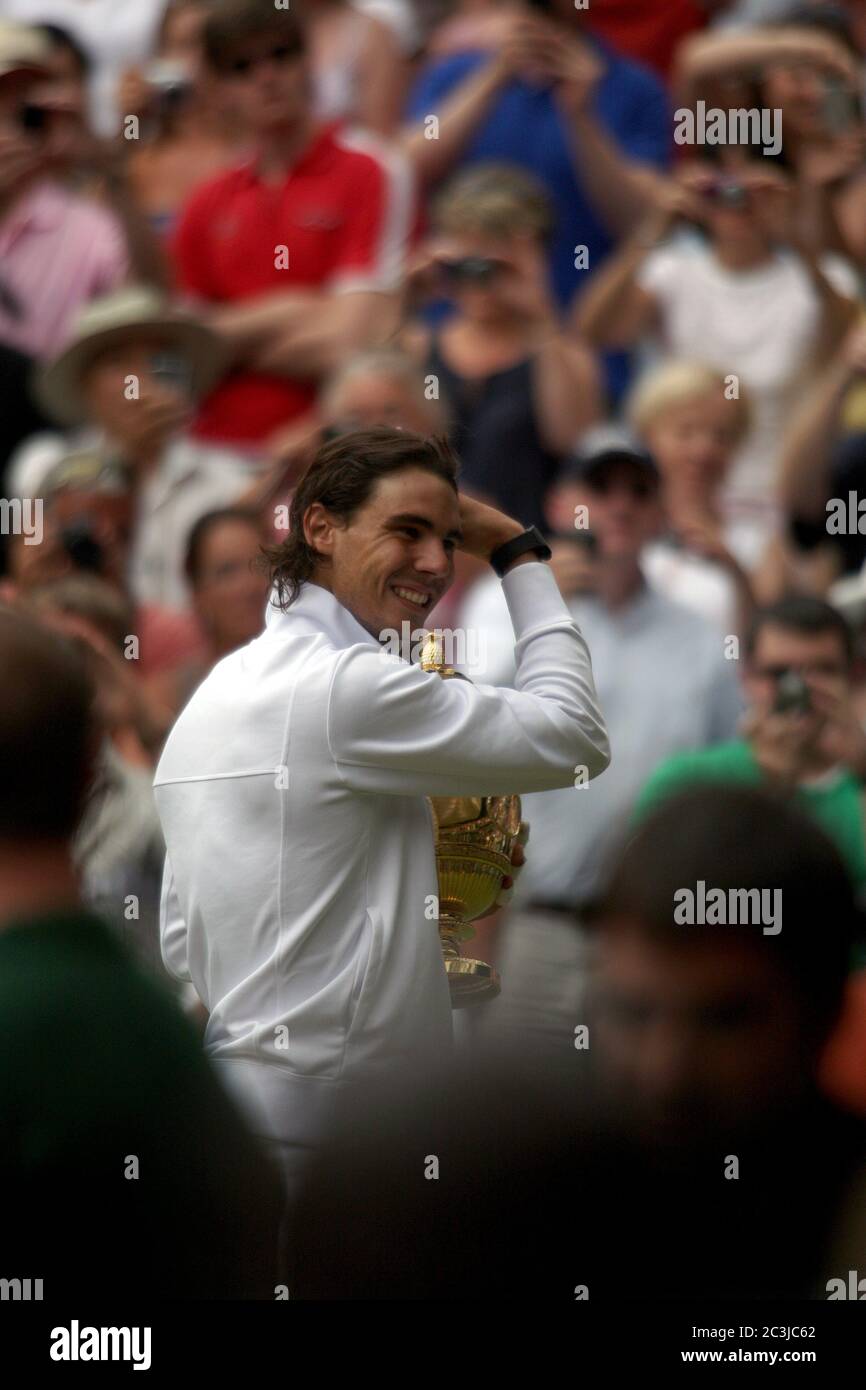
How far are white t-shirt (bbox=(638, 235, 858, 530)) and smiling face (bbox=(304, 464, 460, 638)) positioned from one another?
143 inches

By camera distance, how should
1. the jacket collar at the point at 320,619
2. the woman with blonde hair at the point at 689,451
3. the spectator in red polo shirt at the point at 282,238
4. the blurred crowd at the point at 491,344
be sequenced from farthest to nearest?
1. the spectator in red polo shirt at the point at 282,238
2. the woman with blonde hair at the point at 689,451
3. the blurred crowd at the point at 491,344
4. the jacket collar at the point at 320,619

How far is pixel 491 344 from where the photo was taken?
720cm

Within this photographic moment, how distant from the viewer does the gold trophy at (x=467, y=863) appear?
12.5ft

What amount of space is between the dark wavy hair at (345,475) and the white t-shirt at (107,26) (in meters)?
5.29

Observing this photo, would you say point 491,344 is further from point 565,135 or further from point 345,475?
point 345,475

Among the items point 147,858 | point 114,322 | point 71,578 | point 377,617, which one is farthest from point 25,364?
point 377,617

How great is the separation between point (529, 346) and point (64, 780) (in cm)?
471

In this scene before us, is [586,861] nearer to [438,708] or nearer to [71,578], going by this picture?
[71,578]

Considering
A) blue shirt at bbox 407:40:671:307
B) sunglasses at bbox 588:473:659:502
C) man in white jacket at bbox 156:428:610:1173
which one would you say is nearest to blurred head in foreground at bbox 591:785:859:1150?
man in white jacket at bbox 156:428:610:1173

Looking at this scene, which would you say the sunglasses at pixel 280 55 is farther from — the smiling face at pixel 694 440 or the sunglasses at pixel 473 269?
the smiling face at pixel 694 440

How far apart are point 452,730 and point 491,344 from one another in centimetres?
380

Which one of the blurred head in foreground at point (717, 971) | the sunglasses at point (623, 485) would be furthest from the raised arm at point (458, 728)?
the sunglasses at point (623, 485)

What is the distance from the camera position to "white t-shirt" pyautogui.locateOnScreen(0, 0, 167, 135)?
8.77 m

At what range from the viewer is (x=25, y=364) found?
24.8 ft
